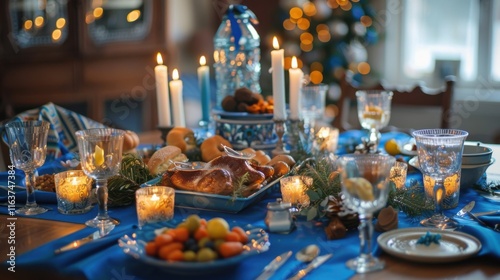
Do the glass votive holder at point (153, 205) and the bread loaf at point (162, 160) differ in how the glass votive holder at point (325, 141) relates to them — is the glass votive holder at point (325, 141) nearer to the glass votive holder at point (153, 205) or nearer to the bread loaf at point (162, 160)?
the bread loaf at point (162, 160)

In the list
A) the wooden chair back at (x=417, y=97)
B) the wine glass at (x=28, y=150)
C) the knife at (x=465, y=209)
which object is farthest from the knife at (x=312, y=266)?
the wooden chair back at (x=417, y=97)

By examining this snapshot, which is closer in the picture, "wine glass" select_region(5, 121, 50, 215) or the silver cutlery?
the silver cutlery

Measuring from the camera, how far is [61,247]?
122 centimetres

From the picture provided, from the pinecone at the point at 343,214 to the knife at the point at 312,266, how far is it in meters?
0.14

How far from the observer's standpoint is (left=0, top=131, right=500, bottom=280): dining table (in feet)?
3.62

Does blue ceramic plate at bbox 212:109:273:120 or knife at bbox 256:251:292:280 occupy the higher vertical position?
blue ceramic plate at bbox 212:109:273:120

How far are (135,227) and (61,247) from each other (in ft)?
0.52

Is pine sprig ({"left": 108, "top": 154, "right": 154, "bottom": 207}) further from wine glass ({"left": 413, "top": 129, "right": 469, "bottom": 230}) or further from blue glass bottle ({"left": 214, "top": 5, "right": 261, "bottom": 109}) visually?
wine glass ({"left": 413, "top": 129, "right": 469, "bottom": 230})

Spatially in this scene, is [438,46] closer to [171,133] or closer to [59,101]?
[59,101]

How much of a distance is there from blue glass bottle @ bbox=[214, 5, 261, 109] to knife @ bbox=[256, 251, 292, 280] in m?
0.93

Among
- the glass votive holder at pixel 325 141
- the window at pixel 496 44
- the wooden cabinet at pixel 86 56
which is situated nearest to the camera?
the glass votive holder at pixel 325 141

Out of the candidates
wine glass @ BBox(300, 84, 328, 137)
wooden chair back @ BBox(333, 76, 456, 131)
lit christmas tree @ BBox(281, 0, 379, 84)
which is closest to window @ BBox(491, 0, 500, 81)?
lit christmas tree @ BBox(281, 0, 379, 84)

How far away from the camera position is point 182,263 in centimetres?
105

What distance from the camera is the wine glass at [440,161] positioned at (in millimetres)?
1287
